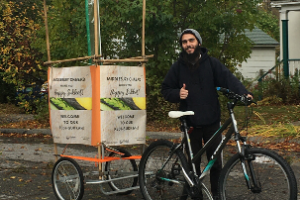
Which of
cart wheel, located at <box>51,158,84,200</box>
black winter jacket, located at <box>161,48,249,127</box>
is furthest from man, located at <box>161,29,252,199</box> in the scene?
cart wheel, located at <box>51,158,84,200</box>

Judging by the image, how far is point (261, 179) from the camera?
14.5 ft

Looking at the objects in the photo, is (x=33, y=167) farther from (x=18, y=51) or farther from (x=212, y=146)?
(x=18, y=51)

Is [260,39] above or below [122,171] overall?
above

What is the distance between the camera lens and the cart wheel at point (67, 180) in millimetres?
5664

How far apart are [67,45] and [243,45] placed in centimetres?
446

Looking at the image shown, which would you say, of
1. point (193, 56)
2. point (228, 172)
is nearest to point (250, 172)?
point (228, 172)

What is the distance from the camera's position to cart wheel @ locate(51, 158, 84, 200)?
5.66 metres

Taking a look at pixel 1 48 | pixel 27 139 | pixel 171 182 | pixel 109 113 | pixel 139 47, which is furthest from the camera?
pixel 1 48

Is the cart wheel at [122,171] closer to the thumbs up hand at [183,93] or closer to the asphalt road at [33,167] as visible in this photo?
the asphalt road at [33,167]

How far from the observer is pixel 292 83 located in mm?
16875

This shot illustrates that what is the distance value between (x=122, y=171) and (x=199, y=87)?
1.49 m

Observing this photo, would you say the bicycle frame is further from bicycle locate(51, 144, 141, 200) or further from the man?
bicycle locate(51, 144, 141, 200)

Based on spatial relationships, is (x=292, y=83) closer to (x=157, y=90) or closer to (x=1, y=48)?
(x=157, y=90)

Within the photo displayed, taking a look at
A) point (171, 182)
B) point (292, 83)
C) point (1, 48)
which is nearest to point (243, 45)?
point (292, 83)
